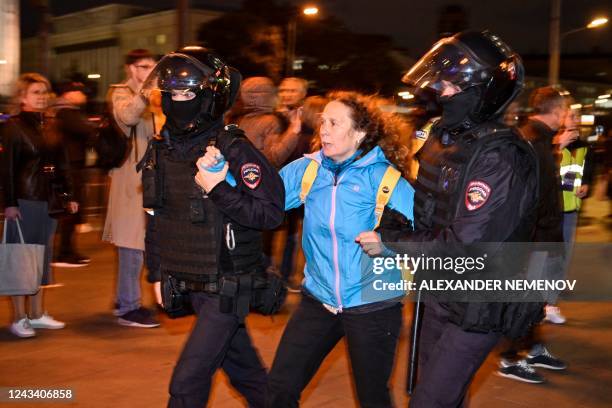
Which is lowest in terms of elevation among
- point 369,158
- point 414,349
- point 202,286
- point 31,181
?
point 414,349

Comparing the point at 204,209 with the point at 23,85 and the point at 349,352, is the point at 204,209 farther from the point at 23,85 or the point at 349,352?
the point at 23,85

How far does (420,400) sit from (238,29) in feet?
121

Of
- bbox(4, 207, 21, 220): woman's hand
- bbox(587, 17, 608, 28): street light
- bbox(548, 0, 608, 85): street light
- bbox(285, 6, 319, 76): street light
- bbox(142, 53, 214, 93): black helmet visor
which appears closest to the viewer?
bbox(142, 53, 214, 93): black helmet visor

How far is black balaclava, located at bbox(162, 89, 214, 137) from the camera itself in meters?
3.69

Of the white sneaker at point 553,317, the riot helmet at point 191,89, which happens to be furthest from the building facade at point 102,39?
the riot helmet at point 191,89

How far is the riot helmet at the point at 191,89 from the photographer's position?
367 centimetres

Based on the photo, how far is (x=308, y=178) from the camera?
377cm

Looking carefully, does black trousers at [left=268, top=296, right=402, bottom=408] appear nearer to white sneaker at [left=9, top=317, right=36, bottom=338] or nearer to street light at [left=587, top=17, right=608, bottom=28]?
white sneaker at [left=9, top=317, right=36, bottom=338]

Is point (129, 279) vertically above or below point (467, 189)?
below

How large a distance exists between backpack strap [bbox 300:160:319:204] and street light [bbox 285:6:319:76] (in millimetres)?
34328

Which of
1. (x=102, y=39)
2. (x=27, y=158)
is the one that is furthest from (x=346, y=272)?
(x=102, y=39)

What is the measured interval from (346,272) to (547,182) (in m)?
2.28

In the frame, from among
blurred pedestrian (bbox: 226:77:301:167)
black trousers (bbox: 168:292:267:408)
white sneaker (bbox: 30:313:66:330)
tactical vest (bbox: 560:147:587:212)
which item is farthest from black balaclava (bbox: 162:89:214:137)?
tactical vest (bbox: 560:147:587:212)

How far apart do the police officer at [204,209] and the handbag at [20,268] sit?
237cm
